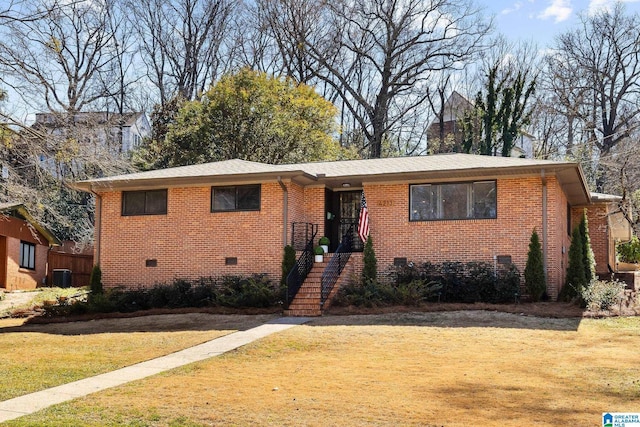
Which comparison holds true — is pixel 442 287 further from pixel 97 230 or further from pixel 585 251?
pixel 97 230

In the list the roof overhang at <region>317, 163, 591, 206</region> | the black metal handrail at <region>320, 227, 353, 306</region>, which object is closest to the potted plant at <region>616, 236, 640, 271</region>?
the roof overhang at <region>317, 163, 591, 206</region>

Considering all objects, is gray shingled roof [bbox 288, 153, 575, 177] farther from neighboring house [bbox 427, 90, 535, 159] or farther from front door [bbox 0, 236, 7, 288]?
neighboring house [bbox 427, 90, 535, 159]

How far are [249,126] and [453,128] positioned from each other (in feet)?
56.9

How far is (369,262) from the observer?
70.1 feet

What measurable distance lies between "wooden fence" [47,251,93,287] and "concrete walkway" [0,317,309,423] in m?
19.9

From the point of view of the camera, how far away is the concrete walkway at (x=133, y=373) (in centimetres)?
971

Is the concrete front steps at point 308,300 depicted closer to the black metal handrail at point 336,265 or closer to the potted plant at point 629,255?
the black metal handrail at point 336,265

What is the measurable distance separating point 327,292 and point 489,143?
22.2m

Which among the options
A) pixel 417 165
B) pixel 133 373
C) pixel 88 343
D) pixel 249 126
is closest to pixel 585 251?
pixel 417 165

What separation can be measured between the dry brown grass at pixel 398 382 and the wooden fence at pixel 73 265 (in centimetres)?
2153

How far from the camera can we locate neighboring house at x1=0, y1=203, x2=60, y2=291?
29656 millimetres

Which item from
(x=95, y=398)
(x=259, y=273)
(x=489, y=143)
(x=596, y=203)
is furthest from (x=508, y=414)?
(x=489, y=143)

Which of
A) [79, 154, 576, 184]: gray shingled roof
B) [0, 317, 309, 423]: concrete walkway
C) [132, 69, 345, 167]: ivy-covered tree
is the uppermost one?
[132, 69, 345, 167]: ivy-covered tree

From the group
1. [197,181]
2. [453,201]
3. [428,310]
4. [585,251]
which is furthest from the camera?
[585,251]
